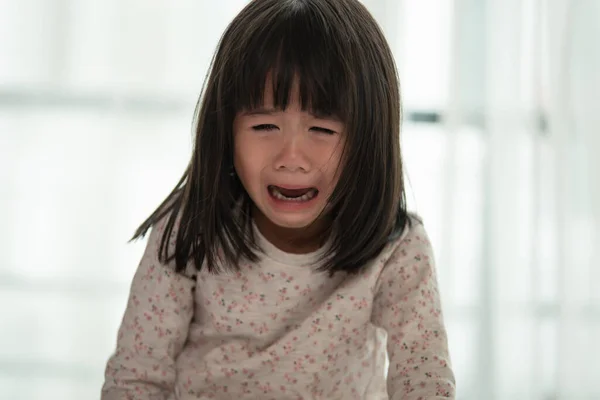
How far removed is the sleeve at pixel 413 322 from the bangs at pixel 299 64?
0.77 ft

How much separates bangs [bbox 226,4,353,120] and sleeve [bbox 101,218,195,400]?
0.93 ft

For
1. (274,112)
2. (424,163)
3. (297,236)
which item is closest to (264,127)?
(274,112)

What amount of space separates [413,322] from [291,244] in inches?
7.9

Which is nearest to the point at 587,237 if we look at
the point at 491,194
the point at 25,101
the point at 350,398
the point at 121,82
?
the point at 491,194

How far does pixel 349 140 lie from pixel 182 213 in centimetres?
25

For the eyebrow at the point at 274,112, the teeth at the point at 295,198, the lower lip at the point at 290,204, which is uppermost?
the eyebrow at the point at 274,112

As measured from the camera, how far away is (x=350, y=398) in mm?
1113

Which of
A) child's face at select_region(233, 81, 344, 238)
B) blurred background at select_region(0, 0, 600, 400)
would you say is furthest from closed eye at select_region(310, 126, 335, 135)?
blurred background at select_region(0, 0, 600, 400)

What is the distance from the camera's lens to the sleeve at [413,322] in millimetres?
985

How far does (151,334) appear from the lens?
1.07 metres

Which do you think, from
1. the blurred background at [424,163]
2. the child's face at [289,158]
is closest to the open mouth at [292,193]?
the child's face at [289,158]

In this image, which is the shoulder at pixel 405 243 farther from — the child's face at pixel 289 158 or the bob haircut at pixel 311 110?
the child's face at pixel 289 158

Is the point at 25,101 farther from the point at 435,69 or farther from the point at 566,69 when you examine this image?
the point at 566,69

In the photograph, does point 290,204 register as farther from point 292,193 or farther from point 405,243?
point 405,243
